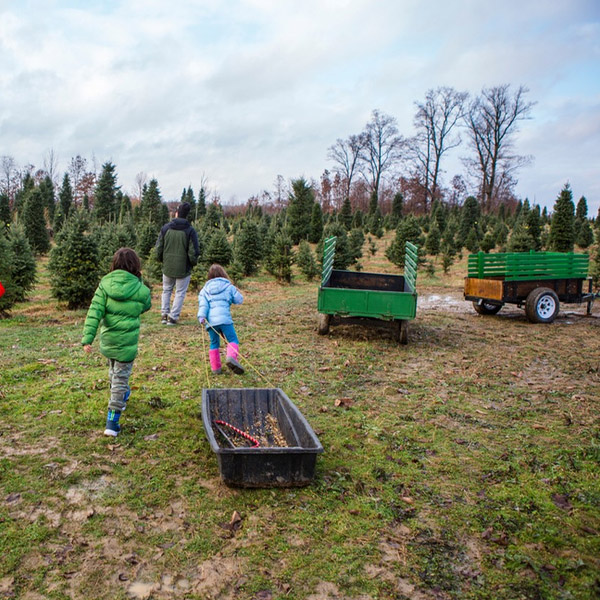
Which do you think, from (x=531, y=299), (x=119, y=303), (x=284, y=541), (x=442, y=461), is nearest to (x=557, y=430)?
(x=442, y=461)

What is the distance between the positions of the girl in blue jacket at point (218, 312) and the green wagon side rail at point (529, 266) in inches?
267

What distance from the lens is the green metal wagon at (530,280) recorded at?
10375 millimetres

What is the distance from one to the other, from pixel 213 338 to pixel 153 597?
3724 mm

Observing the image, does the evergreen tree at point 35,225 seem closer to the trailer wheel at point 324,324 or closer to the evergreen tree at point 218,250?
the evergreen tree at point 218,250

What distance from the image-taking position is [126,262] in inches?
166

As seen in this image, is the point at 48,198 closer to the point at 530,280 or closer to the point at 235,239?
the point at 235,239

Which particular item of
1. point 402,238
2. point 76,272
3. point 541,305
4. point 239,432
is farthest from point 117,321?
point 402,238

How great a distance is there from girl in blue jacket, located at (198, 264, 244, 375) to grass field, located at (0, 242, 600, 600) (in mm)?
231

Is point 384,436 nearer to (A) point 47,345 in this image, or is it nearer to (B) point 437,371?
(B) point 437,371

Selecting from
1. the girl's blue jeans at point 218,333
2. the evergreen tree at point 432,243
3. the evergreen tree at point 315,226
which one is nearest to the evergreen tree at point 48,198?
the evergreen tree at point 315,226

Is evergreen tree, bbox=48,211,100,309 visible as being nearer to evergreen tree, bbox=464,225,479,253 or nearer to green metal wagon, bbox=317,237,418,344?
green metal wagon, bbox=317,237,418,344

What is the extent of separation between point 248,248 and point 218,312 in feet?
42.9

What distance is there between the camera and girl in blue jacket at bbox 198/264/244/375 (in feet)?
19.4

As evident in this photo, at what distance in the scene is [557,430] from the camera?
4.73 metres
